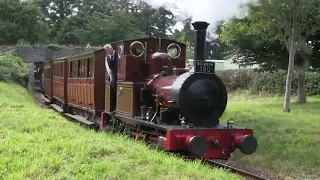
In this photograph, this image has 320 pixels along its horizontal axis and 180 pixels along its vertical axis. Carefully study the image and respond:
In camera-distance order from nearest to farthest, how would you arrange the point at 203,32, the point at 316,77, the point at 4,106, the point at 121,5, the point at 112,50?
the point at 203,32 → the point at 112,50 → the point at 4,106 → the point at 316,77 → the point at 121,5

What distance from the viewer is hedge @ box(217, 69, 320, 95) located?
2661cm

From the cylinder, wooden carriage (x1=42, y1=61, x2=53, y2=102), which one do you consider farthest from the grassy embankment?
wooden carriage (x1=42, y1=61, x2=53, y2=102)

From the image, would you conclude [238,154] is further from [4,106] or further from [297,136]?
[4,106]

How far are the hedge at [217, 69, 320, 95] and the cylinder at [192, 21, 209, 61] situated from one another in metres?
17.7

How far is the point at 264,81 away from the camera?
3017cm

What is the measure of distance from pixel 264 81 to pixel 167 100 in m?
22.2

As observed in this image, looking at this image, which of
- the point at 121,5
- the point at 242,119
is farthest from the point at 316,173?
the point at 121,5

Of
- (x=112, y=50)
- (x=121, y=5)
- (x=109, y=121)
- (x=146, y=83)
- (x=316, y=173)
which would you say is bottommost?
(x=316, y=173)

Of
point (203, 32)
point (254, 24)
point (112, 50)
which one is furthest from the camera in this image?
point (254, 24)

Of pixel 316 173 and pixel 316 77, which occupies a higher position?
pixel 316 77

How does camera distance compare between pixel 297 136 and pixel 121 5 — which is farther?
pixel 121 5

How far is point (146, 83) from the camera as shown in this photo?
9969mm

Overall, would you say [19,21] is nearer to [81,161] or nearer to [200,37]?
[200,37]

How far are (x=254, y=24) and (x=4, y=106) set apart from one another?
388 inches
